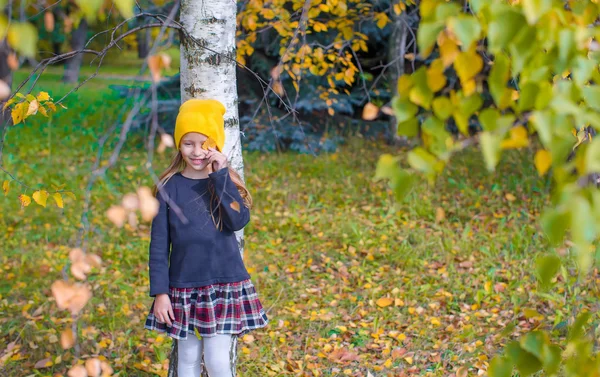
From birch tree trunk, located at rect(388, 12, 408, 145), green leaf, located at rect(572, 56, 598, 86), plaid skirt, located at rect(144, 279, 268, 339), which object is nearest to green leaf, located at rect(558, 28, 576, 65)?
green leaf, located at rect(572, 56, 598, 86)

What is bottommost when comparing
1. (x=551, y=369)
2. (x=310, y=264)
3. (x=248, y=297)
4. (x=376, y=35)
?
(x=551, y=369)

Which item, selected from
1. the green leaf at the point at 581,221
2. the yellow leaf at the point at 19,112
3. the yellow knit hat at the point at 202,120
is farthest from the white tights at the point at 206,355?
the green leaf at the point at 581,221

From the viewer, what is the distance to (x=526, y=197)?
225 inches

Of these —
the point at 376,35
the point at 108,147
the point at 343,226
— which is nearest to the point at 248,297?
the point at 343,226

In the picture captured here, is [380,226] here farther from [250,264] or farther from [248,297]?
[248,297]

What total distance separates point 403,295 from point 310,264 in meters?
0.86

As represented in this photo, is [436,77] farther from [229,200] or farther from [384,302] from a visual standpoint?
[384,302]

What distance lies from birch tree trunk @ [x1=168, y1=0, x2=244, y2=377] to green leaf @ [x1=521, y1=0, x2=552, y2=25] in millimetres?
1637

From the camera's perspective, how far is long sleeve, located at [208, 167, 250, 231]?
7.71 feet

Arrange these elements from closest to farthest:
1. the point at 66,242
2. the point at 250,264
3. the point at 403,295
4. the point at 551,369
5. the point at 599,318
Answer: the point at 551,369 < the point at 599,318 < the point at 403,295 < the point at 250,264 < the point at 66,242

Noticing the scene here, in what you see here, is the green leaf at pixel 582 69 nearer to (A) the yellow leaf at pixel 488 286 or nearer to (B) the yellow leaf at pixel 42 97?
(B) the yellow leaf at pixel 42 97

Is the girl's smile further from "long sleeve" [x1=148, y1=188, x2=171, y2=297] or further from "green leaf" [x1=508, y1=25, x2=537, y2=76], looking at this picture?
"green leaf" [x1=508, y1=25, x2=537, y2=76]

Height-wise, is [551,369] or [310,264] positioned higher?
[310,264]

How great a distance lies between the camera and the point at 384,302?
159 inches
